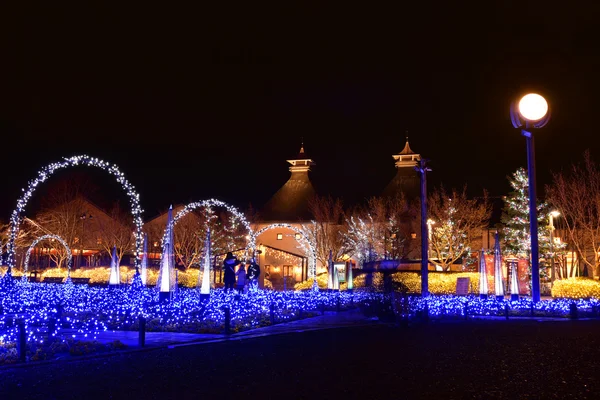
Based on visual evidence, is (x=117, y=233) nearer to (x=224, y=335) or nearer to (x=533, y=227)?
(x=533, y=227)

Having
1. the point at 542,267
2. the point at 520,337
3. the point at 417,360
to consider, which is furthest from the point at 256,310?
the point at 542,267

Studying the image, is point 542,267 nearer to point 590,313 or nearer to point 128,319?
point 590,313

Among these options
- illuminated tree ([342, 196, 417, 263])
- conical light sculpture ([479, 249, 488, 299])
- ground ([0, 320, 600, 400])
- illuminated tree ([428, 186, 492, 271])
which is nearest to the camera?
ground ([0, 320, 600, 400])

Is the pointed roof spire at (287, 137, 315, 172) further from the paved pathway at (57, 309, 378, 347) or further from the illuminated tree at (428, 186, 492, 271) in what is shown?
the paved pathway at (57, 309, 378, 347)

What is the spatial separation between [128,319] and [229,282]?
11.8 metres

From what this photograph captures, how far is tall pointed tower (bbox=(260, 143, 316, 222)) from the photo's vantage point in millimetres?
65963

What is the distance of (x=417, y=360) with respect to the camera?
1134cm

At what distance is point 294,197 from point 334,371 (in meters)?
58.9

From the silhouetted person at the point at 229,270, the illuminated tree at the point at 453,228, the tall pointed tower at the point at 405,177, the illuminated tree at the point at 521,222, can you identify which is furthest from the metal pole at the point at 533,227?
the tall pointed tower at the point at 405,177

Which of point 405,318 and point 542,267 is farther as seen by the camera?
point 542,267

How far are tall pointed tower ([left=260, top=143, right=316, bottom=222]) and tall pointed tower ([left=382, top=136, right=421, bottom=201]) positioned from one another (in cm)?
815

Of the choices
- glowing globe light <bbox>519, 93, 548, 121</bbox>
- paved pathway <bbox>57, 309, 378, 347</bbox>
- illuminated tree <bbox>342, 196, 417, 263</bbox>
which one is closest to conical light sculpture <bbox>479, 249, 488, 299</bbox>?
glowing globe light <bbox>519, 93, 548, 121</bbox>

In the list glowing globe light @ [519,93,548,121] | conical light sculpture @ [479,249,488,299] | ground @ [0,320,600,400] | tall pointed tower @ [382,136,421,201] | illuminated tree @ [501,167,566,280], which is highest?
tall pointed tower @ [382,136,421,201]

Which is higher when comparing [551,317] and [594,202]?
[594,202]
